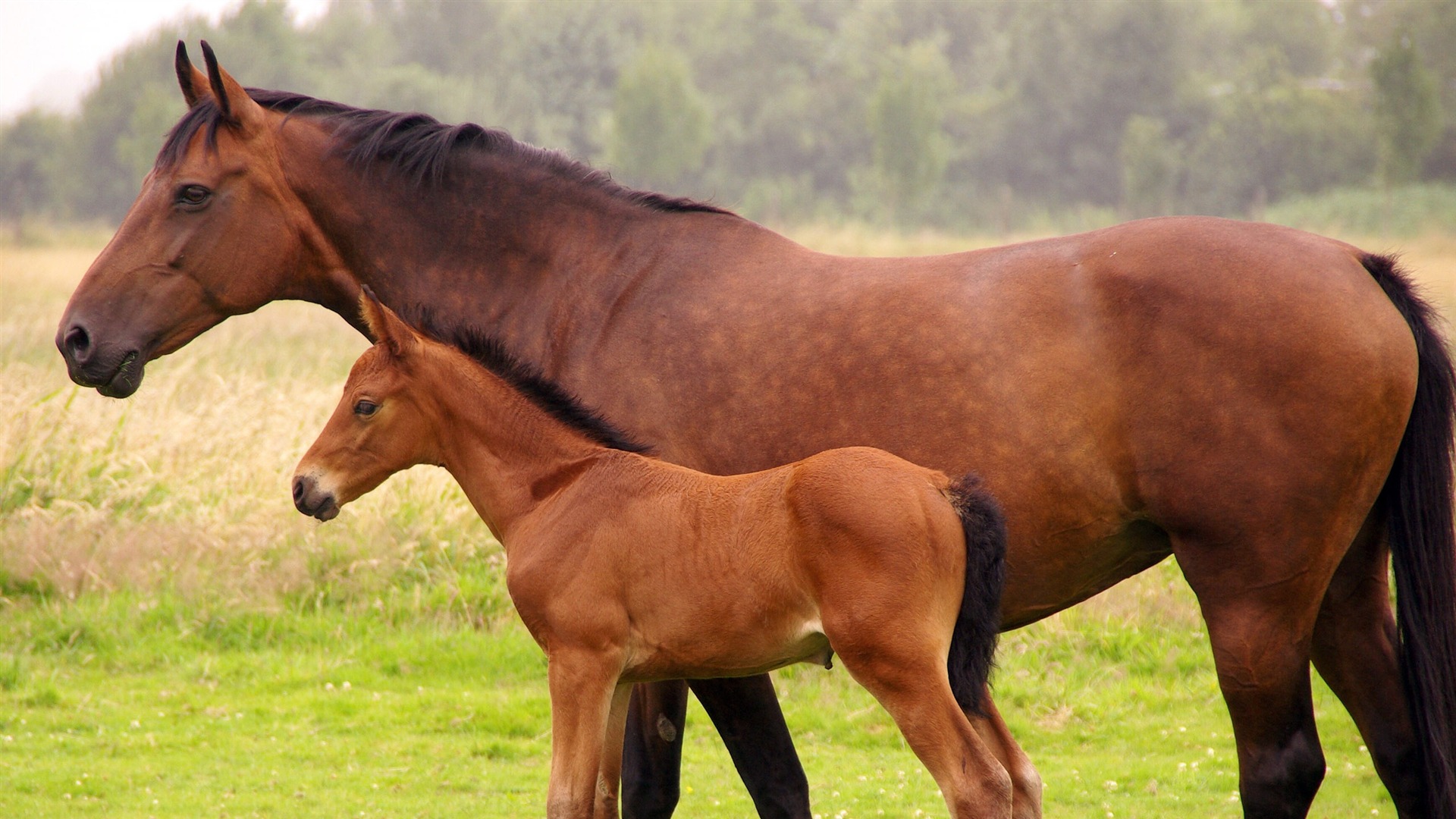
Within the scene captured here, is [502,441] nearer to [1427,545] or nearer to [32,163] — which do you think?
[1427,545]

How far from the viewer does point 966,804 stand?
296 centimetres

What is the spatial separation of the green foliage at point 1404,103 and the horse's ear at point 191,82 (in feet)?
90.4

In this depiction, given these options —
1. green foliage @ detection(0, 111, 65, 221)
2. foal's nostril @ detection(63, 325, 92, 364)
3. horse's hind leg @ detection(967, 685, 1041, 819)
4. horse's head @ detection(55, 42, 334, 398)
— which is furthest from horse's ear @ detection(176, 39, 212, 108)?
green foliage @ detection(0, 111, 65, 221)

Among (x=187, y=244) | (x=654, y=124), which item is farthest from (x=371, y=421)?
(x=654, y=124)

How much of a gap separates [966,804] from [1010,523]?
0.93 metres

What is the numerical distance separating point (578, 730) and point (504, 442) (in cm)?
85

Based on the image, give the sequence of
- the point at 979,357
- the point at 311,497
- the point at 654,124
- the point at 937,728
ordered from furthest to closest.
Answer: the point at 654,124 → the point at 979,357 → the point at 311,497 → the point at 937,728

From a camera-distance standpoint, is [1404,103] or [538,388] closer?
[538,388]

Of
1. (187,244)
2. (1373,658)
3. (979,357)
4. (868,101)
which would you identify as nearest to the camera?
A: (979,357)

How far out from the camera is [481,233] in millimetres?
4145

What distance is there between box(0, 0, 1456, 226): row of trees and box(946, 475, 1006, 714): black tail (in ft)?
99.0

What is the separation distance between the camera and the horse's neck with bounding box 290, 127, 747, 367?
4.10 m

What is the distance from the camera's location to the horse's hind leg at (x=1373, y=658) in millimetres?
3879

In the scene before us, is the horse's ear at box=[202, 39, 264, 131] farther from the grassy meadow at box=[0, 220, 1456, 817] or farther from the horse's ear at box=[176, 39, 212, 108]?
the grassy meadow at box=[0, 220, 1456, 817]
